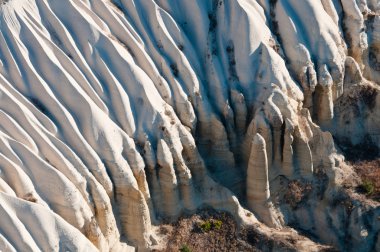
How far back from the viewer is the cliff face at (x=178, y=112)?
31125 millimetres

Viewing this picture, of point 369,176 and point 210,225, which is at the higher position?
point 369,176

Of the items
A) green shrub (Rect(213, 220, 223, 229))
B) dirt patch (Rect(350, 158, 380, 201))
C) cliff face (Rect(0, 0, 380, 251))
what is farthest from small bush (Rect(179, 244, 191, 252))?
dirt patch (Rect(350, 158, 380, 201))

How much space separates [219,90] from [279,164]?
206 inches

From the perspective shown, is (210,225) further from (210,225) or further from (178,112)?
(178,112)

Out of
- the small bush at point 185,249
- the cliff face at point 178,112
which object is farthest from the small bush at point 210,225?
the small bush at point 185,249

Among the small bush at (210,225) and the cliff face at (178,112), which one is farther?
the small bush at (210,225)

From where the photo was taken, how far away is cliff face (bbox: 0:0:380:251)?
102ft

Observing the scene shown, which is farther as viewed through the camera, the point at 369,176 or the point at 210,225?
the point at 369,176

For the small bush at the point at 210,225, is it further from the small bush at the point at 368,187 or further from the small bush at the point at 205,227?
the small bush at the point at 368,187

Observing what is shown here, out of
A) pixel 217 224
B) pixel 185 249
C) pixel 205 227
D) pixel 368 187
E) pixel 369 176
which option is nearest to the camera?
pixel 185 249

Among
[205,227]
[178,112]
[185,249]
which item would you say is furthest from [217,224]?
[178,112]

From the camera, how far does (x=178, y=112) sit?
35.5 m

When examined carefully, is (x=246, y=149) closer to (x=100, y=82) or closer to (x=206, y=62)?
(x=206, y=62)

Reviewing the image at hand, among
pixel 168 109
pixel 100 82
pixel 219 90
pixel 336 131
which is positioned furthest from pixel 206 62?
pixel 336 131
